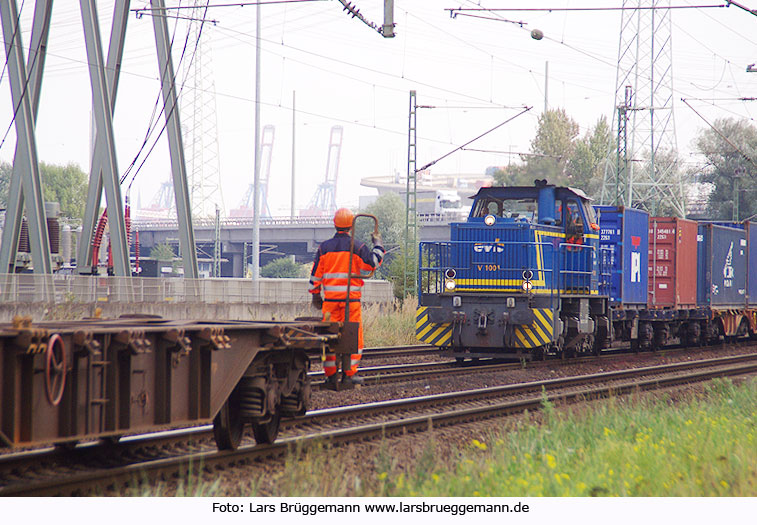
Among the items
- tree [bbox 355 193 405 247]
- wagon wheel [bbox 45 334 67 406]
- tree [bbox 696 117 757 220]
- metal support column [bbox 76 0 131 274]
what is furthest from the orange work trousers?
tree [bbox 355 193 405 247]

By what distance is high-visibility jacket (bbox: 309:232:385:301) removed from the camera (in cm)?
847

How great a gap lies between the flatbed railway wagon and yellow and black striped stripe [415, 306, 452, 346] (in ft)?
23.6

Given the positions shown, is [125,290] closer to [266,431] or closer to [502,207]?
[502,207]

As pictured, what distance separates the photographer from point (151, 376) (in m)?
6.11

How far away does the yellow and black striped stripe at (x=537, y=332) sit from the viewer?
48.1 ft

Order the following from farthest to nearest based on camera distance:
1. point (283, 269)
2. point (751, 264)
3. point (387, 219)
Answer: point (283, 269) → point (387, 219) → point (751, 264)

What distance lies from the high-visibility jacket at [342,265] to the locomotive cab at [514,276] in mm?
6123

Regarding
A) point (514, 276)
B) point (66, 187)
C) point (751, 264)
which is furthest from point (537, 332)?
point (66, 187)

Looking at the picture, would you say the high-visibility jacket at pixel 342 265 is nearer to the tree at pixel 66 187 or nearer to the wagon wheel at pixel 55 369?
the wagon wheel at pixel 55 369

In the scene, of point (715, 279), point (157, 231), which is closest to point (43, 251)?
point (715, 279)

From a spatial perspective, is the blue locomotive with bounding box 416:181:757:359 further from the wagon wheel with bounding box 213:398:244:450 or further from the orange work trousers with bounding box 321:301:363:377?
the wagon wheel with bounding box 213:398:244:450

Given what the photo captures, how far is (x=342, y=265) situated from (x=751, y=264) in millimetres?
20458

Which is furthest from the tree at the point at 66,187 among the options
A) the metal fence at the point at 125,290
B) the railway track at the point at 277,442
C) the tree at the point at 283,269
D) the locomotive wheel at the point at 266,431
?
the locomotive wheel at the point at 266,431

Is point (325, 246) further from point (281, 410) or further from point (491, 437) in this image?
point (491, 437)
